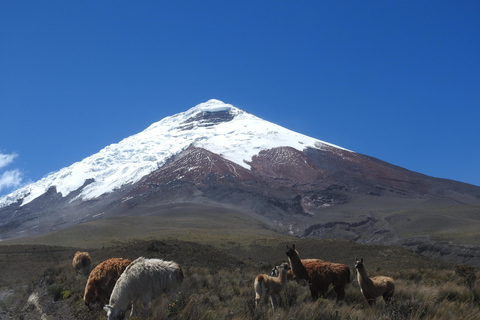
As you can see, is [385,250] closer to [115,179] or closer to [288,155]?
[288,155]

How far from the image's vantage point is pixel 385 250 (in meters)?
41.1

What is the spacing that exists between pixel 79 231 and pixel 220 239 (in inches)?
1184

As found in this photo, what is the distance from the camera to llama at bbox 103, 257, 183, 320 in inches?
323

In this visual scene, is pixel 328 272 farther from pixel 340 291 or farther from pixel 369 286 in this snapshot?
pixel 369 286

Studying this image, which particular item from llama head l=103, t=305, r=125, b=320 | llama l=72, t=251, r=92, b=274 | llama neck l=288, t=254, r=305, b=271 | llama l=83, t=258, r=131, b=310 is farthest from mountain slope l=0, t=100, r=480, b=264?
llama head l=103, t=305, r=125, b=320

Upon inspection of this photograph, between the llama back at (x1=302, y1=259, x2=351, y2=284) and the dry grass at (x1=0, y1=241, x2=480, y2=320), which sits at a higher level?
the llama back at (x1=302, y1=259, x2=351, y2=284)

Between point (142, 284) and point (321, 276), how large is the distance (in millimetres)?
4100

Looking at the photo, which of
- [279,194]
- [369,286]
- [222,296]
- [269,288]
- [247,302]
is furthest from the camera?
[279,194]

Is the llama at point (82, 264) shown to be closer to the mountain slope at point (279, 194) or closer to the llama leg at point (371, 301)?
the llama leg at point (371, 301)

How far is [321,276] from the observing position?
990 centimetres

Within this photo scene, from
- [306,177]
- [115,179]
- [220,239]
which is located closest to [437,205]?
[306,177]

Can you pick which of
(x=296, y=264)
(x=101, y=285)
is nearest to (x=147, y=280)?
(x=101, y=285)

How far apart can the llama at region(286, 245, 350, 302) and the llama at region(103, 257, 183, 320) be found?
2.87m

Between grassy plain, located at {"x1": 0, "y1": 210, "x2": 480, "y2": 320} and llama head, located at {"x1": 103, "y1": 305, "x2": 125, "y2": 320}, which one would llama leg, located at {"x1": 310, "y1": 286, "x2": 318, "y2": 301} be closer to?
grassy plain, located at {"x1": 0, "y1": 210, "x2": 480, "y2": 320}
